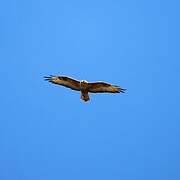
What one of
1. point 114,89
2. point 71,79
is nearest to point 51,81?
point 71,79

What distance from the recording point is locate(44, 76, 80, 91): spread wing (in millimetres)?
23141

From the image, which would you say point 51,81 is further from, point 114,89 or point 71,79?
point 114,89

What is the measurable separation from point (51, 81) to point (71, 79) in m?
0.94

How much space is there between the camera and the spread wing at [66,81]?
75.9 ft

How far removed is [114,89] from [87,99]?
3.42ft

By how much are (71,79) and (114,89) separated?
159cm

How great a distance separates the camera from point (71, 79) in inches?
909

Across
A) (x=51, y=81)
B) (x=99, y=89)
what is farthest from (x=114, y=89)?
(x=51, y=81)

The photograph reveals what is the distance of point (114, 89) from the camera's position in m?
23.0

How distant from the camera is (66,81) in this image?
919 inches

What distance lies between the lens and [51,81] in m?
23.7

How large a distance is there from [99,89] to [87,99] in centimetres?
57

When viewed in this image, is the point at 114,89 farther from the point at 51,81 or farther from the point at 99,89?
the point at 51,81
